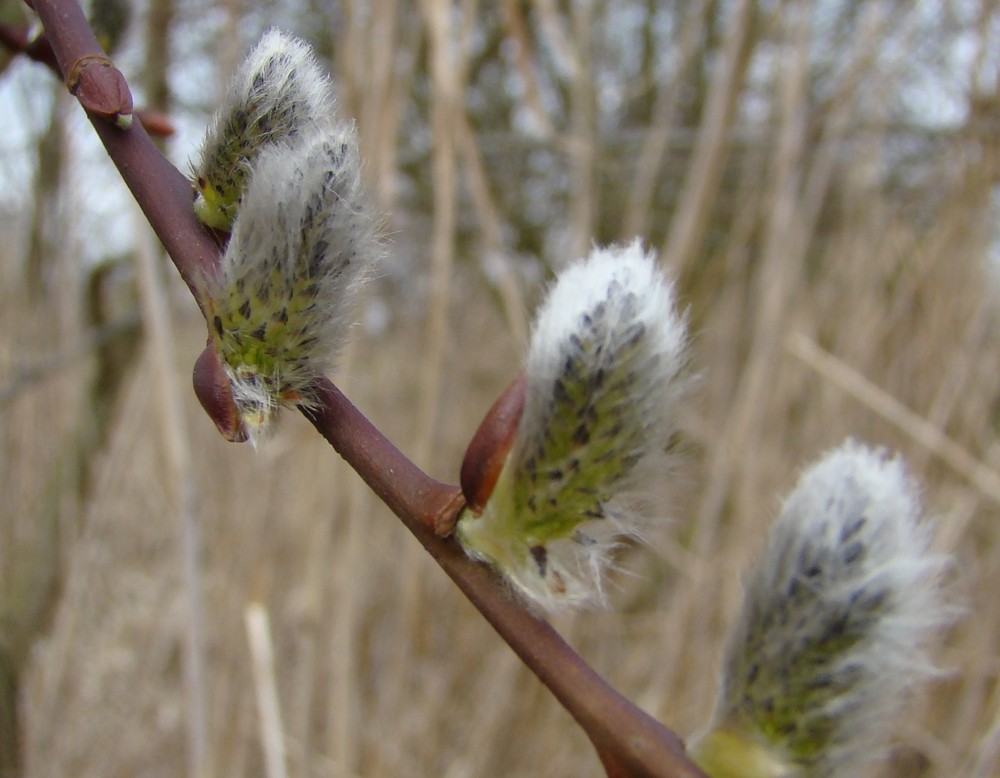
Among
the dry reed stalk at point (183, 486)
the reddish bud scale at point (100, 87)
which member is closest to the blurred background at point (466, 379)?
the dry reed stalk at point (183, 486)

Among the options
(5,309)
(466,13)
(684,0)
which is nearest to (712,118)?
(466,13)

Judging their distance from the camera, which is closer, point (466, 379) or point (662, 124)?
point (662, 124)

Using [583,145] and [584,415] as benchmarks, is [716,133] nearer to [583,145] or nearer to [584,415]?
[583,145]

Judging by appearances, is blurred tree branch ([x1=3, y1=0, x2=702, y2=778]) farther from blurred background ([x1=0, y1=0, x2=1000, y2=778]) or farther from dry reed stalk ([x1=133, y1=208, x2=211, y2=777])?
dry reed stalk ([x1=133, y1=208, x2=211, y2=777])

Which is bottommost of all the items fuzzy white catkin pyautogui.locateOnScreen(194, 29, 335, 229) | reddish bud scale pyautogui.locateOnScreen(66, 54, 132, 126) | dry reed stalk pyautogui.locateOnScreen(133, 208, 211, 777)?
fuzzy white catkin pyautogui.locateOnScreen(194, 29, 335, 229)

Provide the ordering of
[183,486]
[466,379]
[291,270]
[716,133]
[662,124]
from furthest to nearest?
[466,379] → [662,124] → [716,133] → [183,486] → [291,270]

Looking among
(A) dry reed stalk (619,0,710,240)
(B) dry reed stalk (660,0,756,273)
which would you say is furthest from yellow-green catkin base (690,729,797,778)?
(A) dry reed stalk (619,0,710,240)

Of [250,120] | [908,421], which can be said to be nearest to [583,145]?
[908,421]
